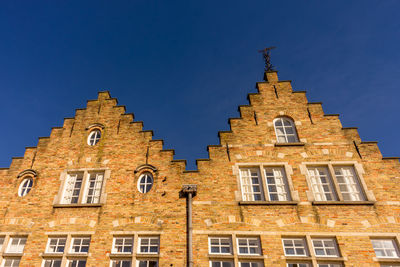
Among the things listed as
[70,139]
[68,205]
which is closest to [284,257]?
[68,205]

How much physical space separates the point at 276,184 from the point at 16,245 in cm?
1097

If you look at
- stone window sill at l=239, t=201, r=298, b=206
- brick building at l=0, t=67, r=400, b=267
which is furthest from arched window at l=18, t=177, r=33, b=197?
stone window sill at l=239, t=201, r=298, b=206

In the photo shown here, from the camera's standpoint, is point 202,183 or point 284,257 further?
point 202,183

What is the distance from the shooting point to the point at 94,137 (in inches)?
554

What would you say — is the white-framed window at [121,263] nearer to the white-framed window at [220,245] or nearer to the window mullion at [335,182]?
the white-framed window at [220,245]

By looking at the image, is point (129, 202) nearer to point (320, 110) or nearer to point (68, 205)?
point (68, 205)

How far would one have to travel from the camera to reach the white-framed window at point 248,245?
10133 mm

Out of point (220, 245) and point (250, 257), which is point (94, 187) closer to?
point (220, 245)

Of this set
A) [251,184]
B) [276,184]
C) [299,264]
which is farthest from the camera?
[251,184]

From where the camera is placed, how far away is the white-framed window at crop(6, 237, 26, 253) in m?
11.1

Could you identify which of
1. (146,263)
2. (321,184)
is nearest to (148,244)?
(146,263)

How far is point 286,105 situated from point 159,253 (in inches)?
360

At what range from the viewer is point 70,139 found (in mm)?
13953

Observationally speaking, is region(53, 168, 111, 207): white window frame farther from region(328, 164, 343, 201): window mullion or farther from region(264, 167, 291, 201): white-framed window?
region(328, 164, 343, 201): window mullion
